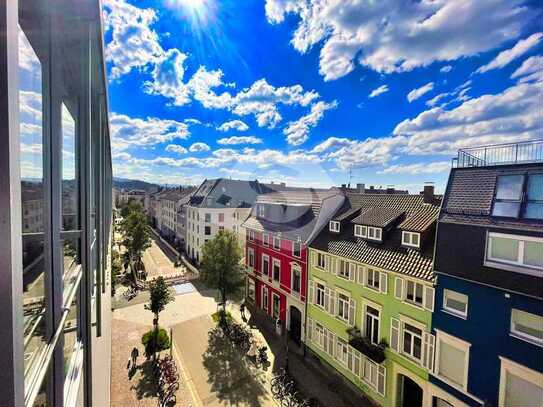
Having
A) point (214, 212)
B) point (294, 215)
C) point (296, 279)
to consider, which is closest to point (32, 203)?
point (296, 279)

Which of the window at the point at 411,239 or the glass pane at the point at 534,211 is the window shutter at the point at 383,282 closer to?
the window at the point at 411,239

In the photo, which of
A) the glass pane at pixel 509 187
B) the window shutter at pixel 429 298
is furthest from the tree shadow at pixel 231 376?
the glass pane at pixel 509 187

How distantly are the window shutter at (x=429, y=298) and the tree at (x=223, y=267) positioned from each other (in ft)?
36.4

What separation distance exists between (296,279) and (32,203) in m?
15.0

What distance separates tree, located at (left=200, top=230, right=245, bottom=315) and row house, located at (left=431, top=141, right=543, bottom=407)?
11.4 m

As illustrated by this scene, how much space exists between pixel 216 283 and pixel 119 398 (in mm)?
7304

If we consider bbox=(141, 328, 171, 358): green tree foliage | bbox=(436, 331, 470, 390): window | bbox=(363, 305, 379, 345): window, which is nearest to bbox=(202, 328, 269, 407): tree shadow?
bbox=(141, 328, 171, 358): green tree foliage

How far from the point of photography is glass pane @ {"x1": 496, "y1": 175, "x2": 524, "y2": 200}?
7738 millimetres

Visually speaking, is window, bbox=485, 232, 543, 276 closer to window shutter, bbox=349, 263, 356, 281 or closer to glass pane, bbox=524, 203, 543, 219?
glass pane, bbox=524, 203, 543, 219

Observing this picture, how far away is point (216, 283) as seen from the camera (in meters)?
17.2

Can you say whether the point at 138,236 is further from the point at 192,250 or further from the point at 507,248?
the point at 507,248

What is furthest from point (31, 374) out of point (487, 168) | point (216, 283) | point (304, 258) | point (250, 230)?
point (250, 230)

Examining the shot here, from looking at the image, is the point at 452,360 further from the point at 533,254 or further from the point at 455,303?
the point at 533,254

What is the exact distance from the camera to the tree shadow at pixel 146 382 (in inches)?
445
